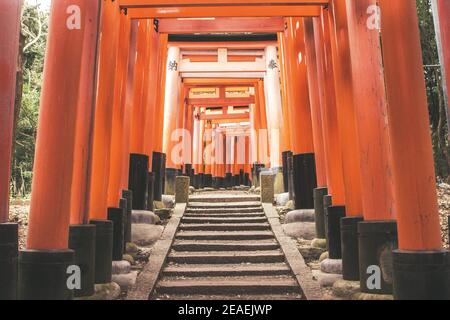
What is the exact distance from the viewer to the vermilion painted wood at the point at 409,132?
11.0 ft

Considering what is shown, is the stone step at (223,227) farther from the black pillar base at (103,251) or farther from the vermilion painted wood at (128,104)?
the black pillar base at (103,251)

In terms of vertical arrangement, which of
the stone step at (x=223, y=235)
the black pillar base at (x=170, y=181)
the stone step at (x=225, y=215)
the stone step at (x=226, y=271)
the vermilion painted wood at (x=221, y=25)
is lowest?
the stone step at (x=226, y=271)

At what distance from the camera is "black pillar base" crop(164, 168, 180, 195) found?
1198 cm

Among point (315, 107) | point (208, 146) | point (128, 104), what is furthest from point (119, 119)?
point (208, 146)

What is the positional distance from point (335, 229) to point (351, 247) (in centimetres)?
90

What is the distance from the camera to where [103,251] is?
499cm

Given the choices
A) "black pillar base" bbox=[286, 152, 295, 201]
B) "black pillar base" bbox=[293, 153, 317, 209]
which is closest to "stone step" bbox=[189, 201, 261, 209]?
"black pillar base" bbox=[286, 152, 295, 201]

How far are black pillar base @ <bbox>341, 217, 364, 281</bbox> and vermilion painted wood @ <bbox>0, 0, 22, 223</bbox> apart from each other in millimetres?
3503

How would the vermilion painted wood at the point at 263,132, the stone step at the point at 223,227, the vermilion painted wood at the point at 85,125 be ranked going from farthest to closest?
the vermilion painted wood at the point at 263,132, the stone step at the point at 223,227, the vermilion painted wood at the point at 85,125

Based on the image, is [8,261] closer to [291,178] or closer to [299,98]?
[299,98]

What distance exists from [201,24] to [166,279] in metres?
7.20

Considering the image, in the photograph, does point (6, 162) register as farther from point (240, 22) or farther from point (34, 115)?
point (34, 115)

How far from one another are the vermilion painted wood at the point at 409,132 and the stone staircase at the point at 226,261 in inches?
92.7

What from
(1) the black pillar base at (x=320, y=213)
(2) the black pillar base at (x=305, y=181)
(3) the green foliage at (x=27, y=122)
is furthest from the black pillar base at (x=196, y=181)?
(1) the black pillar base at (x=320, y=213)
